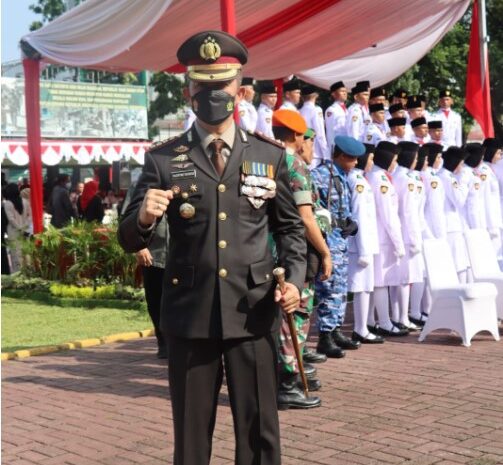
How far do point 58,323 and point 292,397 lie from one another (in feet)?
16.4

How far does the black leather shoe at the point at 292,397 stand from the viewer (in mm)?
5875

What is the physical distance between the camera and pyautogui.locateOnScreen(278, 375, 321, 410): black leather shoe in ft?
19.3

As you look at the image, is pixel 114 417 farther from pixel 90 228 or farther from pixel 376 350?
pixel 90 228

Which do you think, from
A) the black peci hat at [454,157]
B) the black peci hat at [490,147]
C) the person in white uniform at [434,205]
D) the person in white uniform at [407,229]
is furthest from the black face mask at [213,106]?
the black peci hat at [490,147]

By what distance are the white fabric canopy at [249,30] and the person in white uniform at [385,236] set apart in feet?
6.88

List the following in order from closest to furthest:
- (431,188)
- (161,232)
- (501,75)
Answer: (161,232) → (431,188) → (501,75)

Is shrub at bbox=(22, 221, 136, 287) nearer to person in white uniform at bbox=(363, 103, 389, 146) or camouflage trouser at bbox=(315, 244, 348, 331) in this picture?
person in white uniform at bbox=(363, 103, 389, 146)

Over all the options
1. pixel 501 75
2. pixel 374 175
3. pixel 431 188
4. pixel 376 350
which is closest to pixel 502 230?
pixel 431 188

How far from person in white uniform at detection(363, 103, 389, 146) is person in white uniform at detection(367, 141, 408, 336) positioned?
106 inches

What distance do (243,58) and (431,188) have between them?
20.6 feet

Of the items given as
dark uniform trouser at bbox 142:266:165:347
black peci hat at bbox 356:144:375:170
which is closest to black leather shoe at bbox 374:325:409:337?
black peci hat at bbox 356:144:375:170

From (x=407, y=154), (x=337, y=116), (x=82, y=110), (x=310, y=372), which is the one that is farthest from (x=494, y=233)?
(x=82, y=110)

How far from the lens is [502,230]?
10938mm

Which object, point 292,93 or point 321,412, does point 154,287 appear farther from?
point 292,93
